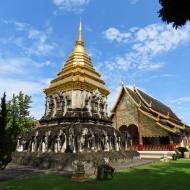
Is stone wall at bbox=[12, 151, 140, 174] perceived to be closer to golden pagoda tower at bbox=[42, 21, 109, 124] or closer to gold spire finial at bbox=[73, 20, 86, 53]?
golden pagoda tower at bbox=[42, 21, 109, 124]

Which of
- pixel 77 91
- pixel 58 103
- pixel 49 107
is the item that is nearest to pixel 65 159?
pixel 77 91

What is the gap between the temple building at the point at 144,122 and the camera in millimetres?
22250

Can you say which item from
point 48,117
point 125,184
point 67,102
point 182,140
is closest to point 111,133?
point 67,102

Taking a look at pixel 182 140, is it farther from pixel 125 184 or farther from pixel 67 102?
pixel 125 184

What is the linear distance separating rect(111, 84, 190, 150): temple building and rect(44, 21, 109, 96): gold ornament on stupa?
603 centimetres

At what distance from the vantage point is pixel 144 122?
23.6m

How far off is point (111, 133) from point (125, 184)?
853 centimetres

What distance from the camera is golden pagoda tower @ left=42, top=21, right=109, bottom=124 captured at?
55.0 ft

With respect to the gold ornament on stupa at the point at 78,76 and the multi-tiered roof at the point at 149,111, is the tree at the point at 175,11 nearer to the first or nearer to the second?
the gold ornament on stupa at the point at 78,76

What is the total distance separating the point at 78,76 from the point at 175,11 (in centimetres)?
1211

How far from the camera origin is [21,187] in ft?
25.1

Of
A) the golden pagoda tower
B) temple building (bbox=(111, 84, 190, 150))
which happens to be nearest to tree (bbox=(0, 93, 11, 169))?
the golden pagoda tower

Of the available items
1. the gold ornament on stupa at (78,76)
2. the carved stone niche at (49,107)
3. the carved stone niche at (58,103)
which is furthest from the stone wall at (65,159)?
the gold ornament on stupa at (78,76)

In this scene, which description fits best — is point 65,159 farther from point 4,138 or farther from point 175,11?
point 175,11
